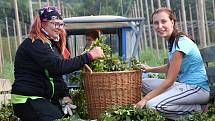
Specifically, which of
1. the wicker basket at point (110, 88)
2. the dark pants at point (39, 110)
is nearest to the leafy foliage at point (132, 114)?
the wicker basket at point (110, 88)

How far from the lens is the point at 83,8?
4109 cm

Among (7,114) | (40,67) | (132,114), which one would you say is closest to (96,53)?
(40,67)

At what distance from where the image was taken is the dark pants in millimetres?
3959

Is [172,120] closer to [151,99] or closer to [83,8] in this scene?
[151,99]

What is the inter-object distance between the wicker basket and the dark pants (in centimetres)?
33

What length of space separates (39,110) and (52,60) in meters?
0.48

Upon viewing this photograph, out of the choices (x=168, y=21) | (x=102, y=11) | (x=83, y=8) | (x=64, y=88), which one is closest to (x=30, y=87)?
(x=64, y=88)

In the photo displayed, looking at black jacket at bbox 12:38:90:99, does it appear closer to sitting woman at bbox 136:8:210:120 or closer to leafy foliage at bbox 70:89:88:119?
leafy foliage at bbox 70:89:88:119

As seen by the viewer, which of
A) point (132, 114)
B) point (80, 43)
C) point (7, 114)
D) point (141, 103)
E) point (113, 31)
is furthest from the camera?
point (113, 31)

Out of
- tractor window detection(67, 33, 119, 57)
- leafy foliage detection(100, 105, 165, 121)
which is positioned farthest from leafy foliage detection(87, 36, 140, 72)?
tractor window detection(67, 33, 119, 57)

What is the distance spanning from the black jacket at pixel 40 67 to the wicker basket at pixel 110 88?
176 millimetres

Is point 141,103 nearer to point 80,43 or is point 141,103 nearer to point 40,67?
point 40,67

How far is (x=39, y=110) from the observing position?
3.96 m

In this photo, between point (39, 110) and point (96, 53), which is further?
point (39, 110)
